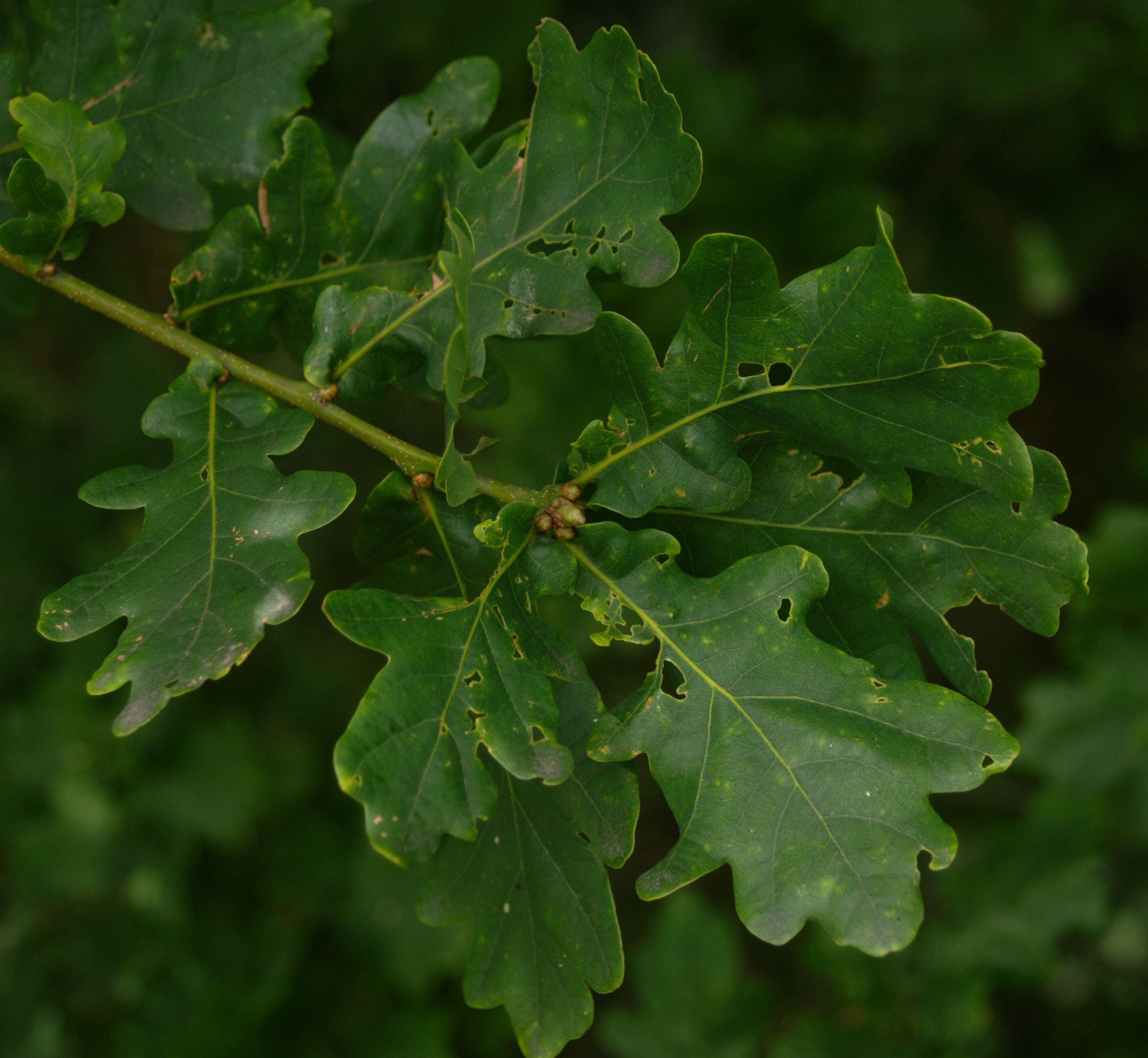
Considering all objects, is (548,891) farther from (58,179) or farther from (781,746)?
(58,179)

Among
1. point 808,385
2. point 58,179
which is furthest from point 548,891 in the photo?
point 58,179

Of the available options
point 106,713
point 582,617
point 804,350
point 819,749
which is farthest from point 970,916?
point 106,713

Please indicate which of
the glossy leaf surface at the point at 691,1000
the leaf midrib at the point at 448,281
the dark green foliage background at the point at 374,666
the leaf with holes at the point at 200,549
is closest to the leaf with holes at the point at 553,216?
the leaf midrib at the point at 448,281

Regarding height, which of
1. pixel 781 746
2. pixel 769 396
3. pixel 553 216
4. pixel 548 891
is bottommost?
pixel 548 891

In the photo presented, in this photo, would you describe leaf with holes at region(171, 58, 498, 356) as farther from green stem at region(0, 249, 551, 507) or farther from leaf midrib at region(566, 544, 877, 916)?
leaf midrib at region(566, 544, 877, 916)

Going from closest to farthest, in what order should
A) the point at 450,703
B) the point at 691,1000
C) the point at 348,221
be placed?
1. the point at 450,703
2. the point at 348,221
3. the point at 691,1000

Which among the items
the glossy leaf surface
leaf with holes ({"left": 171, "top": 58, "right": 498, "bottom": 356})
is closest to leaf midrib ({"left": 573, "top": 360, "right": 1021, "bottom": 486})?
leaf with holes ({"left": 171, "top": 58, "right": 498, "bottom": 356})
